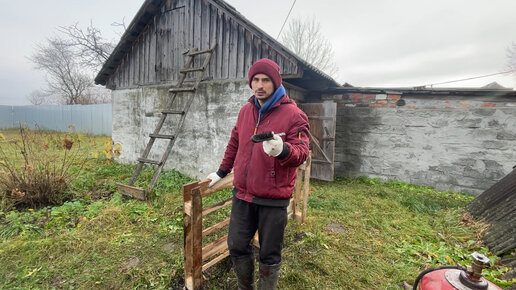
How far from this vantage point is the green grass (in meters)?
2.42

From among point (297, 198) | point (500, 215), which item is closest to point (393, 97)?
point (500, 215)

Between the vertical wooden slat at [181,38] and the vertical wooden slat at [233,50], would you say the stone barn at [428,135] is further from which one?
the vertical wooden slat at [181,38]

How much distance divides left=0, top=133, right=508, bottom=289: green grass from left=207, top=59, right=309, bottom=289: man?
0.71 m

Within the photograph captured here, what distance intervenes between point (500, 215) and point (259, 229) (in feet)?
12.2

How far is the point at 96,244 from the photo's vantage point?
9.82 ft

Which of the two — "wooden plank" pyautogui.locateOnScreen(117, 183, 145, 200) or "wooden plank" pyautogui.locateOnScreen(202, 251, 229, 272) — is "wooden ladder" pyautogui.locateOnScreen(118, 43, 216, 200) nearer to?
"wooden plank" pyautogui.locateOnScreen(117, 183, 145, 200)

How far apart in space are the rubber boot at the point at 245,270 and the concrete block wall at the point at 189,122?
3.68 meters

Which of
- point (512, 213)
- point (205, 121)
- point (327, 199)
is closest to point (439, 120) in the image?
point (512, 213)

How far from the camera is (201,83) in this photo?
19.0 ft

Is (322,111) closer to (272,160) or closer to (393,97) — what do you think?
(393,97)

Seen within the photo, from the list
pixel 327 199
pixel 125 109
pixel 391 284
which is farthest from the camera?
pixel 125 109

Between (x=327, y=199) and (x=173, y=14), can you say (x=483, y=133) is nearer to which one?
(x=327, y=199)

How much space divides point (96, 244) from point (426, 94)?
733cm

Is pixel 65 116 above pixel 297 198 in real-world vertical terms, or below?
above
